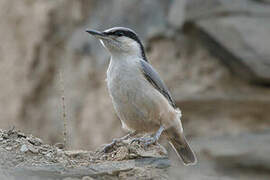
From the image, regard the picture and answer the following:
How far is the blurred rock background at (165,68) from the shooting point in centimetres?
977

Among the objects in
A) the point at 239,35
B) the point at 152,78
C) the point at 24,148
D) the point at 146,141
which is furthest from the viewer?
the point at 239,35

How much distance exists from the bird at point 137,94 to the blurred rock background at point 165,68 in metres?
2.13

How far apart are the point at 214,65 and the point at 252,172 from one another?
5.82 feet

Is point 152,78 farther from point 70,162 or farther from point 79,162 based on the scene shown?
point 70,162

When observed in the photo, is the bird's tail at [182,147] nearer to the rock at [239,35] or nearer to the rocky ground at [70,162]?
the rocky ground at [70,162]

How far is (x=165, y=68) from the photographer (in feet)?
34.1

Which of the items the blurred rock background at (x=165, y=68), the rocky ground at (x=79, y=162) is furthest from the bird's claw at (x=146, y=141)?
the blurred rock background at (x=165, y=68)

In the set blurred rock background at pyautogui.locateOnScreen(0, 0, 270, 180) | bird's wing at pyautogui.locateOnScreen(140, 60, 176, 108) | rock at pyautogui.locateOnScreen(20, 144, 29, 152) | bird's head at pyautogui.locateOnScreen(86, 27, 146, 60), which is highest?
bird's head at pyautogui.locateOnScreen(86, 27, 146, 60)

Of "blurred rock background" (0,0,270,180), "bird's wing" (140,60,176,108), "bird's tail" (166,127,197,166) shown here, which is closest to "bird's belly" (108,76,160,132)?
"bird's wing" (140,60,176,108)

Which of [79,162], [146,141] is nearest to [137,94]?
[146,141]

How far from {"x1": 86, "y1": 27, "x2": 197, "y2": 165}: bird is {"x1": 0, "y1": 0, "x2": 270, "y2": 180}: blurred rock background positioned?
6.99 ft

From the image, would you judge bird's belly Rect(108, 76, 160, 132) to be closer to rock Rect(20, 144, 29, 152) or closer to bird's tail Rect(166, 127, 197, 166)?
bird's tail Rect(166, 127, 197, 166)

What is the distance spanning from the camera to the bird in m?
6.38

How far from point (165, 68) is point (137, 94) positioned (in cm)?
407
